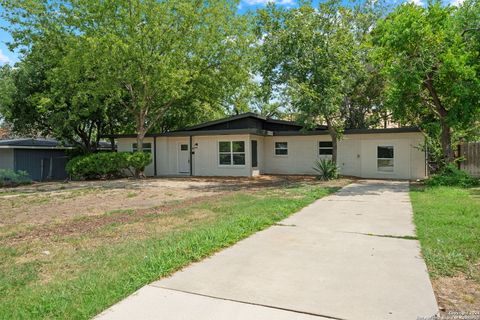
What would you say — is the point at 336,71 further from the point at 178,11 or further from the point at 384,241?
the point at 384,241

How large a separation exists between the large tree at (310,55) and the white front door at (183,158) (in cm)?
721

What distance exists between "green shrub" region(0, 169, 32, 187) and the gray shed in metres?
3.21

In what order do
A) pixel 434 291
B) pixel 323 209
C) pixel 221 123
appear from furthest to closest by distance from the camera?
pixel 221 123 → pixel 323 209 → pixel 434 291

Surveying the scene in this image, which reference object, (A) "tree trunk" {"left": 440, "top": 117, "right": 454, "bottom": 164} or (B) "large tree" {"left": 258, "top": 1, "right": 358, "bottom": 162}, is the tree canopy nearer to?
(B) "large tree" {"left": 258, "top": 1, "right": 358, "bottom": 162}

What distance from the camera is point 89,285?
3.76 metres

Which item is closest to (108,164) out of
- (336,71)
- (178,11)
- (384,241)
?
(178,11)

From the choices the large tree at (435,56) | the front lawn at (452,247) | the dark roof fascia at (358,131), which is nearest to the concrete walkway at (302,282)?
the front lawn at (452,247)

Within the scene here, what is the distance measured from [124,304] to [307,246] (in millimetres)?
2785

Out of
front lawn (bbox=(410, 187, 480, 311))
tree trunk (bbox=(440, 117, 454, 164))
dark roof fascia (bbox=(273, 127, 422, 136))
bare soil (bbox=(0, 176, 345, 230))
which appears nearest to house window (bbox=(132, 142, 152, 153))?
bare soil (bbox=(0, 176, 345, 230))

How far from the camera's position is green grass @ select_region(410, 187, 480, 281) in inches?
170

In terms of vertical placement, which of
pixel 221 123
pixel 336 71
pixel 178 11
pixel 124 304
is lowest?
pixel 124 304

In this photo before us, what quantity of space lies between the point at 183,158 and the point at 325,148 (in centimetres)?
810

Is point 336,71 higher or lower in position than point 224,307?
higher

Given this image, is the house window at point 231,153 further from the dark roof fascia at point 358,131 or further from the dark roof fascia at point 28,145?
the dark roof fascia at point 28,145
